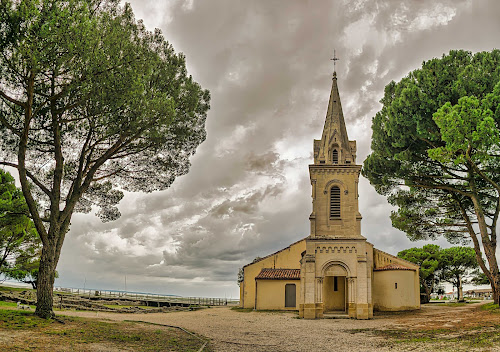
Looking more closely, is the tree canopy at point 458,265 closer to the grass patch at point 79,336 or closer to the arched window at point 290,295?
the arched window at point 290,295

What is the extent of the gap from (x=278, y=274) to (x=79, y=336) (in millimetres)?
24446

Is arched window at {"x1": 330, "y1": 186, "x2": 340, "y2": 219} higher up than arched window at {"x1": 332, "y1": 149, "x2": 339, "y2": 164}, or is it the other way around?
arched window at {"x1": 332, "y1": 149, "x2": 339, "y2": 164}

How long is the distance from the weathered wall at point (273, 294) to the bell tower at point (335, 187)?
924 cm

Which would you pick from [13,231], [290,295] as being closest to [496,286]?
[290,295]

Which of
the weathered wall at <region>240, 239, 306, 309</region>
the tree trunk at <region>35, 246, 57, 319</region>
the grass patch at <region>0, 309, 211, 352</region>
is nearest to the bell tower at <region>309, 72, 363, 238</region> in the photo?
the weathered wall at <region>240, 239, 306, 309</region>

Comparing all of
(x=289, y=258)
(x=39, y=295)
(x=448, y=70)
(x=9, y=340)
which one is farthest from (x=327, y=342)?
(x=289, y=258)

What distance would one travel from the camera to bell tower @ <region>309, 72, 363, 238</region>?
2820cm

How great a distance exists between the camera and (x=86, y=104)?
1769cm

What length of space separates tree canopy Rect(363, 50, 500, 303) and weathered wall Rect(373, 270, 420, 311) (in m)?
5.62

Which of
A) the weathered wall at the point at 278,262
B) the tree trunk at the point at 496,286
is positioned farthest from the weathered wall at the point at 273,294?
the tree trunk at the point at 496,286

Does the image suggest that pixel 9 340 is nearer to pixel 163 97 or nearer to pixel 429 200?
pixel 163 97

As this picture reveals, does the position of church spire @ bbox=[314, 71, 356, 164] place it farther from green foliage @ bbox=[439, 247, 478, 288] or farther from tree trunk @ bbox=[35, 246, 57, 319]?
green foliage @ bbox=[439, 247, 478, 288]

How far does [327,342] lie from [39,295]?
11.4m

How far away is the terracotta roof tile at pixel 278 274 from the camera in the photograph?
3562 cm
